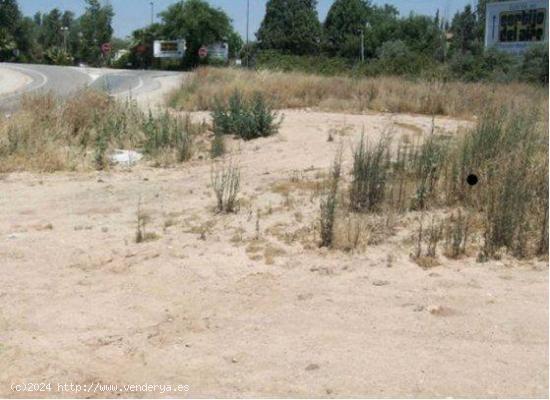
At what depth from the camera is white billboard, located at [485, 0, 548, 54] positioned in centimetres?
4194

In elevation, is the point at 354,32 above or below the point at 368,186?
above

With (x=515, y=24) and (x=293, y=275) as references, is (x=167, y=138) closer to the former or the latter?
(x=293, y=275)

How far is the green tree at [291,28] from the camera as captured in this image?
7238 centimetres

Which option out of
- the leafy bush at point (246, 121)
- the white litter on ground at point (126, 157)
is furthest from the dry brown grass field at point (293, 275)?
the leafy bush at point (246, 121)

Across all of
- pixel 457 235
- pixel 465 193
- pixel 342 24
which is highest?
pixel 342 24

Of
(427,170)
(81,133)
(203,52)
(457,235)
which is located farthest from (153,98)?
(203,52)

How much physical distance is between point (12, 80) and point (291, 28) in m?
40.5

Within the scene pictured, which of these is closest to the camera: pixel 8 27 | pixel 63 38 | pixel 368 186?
pixel 368 186

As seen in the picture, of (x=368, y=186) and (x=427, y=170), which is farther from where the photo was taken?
(x=427, y=170)

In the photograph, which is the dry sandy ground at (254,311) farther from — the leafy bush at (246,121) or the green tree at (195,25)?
the green tree at (195,25)

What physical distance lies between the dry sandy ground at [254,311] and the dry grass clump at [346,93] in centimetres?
1108

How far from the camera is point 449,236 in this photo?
568cm

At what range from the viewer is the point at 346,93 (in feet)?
65.8

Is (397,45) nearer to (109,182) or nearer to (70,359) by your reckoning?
(109,182)
